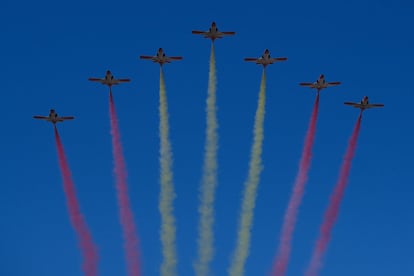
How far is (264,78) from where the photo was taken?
51344 mm

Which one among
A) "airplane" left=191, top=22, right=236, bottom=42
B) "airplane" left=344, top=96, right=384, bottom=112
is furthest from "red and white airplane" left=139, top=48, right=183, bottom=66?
"airplane" left=344, top=96, right=384, bottom=112

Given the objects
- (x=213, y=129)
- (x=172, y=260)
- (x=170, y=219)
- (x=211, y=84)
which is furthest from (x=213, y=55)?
(x=172, y=260)

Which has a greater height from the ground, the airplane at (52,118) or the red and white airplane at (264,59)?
the red and white airplane at (264,59)

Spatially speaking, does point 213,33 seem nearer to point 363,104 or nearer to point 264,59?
point 264,59

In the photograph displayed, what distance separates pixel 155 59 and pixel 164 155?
805 centimetres

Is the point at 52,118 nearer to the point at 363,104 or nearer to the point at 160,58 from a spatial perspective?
the point at 160,58

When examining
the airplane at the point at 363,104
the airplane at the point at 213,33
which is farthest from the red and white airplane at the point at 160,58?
the airplane at the point at 363,104

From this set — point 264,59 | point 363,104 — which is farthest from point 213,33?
point 363,104

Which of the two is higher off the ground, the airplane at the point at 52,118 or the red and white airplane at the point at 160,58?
the red and white airplane at the point at 160,58

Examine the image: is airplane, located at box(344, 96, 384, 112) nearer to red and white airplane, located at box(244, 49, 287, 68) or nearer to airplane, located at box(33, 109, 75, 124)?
red and white airplane, located at box(244, 49, 287, 68)

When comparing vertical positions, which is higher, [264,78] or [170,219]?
[264,78]

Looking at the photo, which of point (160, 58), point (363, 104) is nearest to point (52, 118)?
point (160, 58)

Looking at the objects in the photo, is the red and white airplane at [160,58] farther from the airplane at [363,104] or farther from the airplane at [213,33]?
the airplane at [363,104]

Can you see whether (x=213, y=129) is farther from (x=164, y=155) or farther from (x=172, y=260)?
(x=172, y=260)
